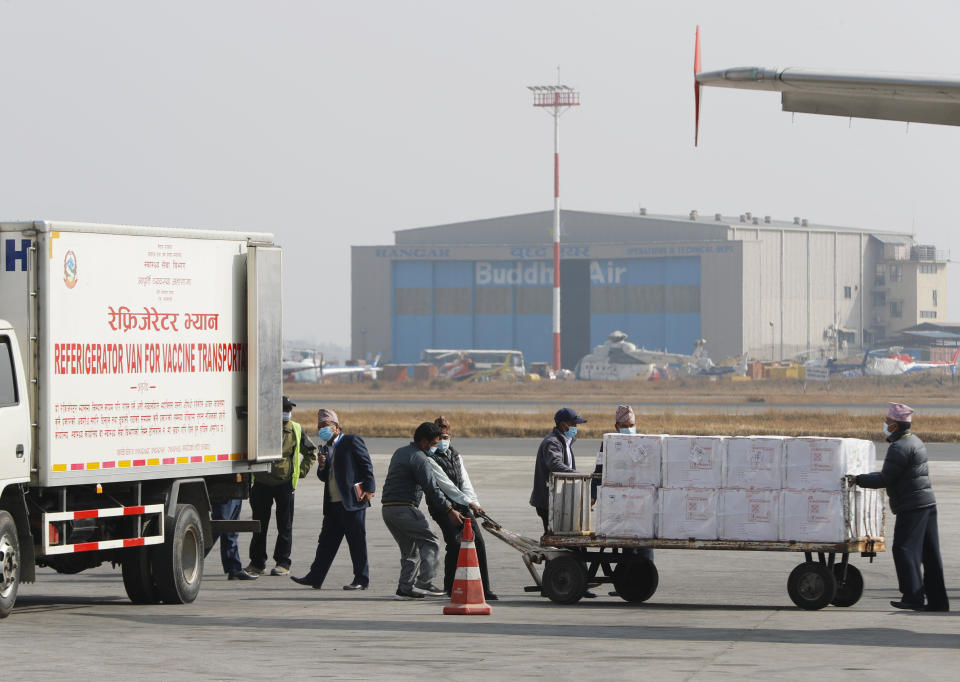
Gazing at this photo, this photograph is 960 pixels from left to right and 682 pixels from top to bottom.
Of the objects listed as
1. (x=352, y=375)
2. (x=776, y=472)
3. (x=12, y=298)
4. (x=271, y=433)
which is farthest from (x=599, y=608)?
(x=352, y=375)

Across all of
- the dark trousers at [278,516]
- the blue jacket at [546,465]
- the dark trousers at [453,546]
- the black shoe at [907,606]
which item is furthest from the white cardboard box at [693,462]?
the dark trousers at [278,516]

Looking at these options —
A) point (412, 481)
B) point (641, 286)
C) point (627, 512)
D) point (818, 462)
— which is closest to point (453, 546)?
point (412, 481)

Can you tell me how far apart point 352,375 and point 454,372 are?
11616 mm

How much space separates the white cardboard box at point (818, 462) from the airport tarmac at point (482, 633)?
4.00 feet

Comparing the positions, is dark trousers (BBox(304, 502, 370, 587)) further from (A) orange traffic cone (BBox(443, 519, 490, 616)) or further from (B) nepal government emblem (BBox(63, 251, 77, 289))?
(B) nepal government emblem (BBox(63, 251, 77, 289))

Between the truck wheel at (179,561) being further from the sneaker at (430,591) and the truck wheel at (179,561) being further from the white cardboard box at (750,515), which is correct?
the white cardboard box at (750,515)

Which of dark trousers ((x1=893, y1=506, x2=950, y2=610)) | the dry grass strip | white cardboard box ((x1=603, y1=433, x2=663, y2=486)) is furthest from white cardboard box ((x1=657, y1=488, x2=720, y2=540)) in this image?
the dry grass strip

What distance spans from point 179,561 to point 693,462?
200 inches

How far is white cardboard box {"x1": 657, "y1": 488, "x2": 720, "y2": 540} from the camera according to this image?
13711 mm

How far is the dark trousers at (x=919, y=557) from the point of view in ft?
44.2

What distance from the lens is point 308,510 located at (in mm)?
24188

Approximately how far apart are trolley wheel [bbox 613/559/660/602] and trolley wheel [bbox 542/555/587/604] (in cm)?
43

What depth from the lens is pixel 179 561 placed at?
13938 mm

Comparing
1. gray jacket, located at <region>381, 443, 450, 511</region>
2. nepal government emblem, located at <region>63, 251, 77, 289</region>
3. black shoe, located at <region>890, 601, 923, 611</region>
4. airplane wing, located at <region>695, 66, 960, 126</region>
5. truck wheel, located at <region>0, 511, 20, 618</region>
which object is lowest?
black shoe, located at <region>890, 601, 923, 611</region>
